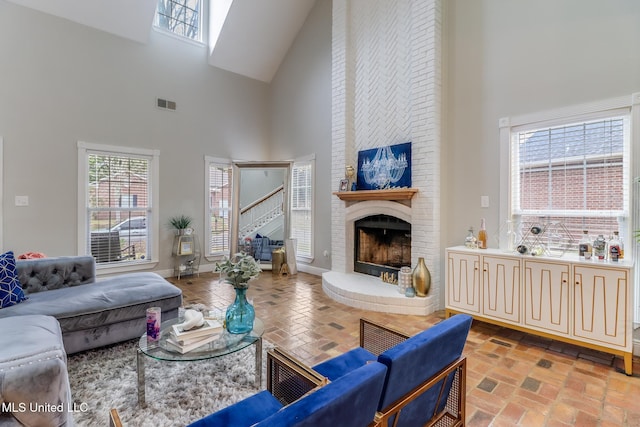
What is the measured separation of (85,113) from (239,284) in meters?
4.45

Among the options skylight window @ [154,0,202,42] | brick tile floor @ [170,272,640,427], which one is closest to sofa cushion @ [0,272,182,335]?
brick tile floor @ [170,272,640,427]

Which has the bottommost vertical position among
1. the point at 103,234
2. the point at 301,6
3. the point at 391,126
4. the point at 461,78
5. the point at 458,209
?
the point at 103,234

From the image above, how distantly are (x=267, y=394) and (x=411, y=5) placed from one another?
478 centimetres

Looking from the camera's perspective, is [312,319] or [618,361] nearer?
[618,361]

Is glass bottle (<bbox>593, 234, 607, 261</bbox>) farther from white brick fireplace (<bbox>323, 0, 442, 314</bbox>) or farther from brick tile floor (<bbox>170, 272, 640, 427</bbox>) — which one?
white brick fireplace (<bbox>323, 0, 442, 314</bbox>)

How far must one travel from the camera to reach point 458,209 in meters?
3.97

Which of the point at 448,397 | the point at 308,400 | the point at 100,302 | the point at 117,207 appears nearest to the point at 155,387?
the point at 100,302

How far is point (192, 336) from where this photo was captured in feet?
6.84

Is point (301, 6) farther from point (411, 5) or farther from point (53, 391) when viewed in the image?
point (53, 391)

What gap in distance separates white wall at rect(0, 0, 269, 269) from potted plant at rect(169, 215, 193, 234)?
0.11 metres

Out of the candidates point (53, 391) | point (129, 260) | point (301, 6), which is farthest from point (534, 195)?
point (129, 260)

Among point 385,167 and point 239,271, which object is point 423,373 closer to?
point 239,271

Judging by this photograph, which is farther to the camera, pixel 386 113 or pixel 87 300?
pixel 386 113

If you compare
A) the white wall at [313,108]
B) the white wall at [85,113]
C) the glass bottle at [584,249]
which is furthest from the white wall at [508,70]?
the white wall at [85,113]
